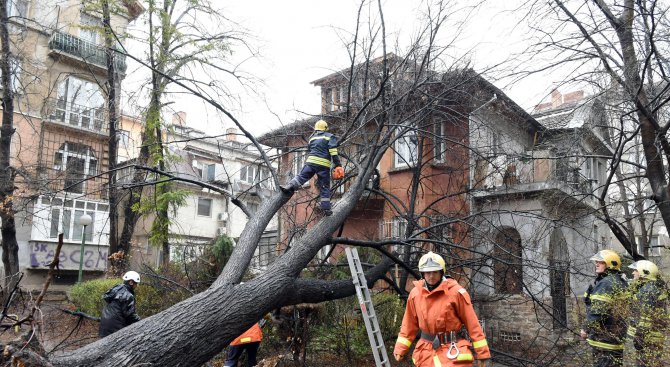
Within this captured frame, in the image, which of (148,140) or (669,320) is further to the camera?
(148,140)

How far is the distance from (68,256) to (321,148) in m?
19.0

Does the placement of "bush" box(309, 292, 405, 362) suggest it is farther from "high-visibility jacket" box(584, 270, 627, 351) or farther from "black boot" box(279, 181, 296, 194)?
"high-visibility jacket" box(584, 270, 627, 351)

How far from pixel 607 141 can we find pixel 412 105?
3.46m

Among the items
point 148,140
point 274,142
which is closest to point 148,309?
point 274,142

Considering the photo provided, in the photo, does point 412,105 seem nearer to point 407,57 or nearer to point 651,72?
point 407,57

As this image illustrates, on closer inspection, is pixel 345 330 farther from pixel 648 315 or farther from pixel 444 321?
pixel 648 315

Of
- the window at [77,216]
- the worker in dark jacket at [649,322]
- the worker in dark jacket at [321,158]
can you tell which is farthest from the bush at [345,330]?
the window at [77,216]

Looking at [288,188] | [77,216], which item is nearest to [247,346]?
[288,188]

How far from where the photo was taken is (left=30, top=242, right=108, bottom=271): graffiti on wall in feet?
69.1

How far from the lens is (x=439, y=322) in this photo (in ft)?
15.0

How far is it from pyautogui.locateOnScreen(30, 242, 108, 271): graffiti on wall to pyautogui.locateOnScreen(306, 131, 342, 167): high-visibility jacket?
1635cm

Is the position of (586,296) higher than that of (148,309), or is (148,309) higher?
(586,296)

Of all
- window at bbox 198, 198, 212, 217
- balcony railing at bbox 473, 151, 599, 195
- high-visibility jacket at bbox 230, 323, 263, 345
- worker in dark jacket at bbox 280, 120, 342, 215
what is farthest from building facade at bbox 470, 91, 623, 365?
window at bbox 198, 198, 212, 217

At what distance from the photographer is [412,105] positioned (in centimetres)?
973
